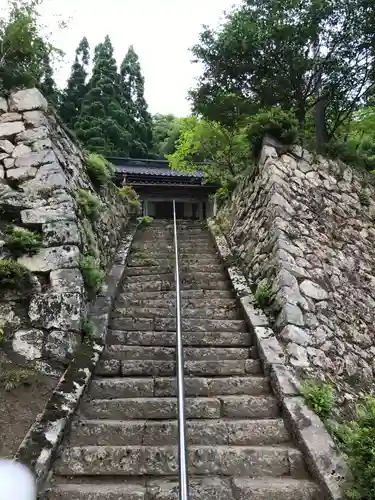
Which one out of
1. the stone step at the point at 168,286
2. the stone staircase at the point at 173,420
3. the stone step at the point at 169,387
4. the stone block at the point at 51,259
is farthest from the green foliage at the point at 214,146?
the stone step at the point at 169,387

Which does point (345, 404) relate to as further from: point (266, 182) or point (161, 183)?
point (161, 183)

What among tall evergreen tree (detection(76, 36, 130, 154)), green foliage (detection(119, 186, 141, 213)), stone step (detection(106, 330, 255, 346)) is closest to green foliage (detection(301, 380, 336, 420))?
stone step (detection(106, 330, 255, 346))

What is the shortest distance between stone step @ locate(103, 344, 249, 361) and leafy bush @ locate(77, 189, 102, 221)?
2151 mm

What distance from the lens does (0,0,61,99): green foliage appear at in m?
6.73

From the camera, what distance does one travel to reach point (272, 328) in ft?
16.8

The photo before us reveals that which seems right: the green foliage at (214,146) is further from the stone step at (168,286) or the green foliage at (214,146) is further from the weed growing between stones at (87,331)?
the weed growing between stones at (87,331)

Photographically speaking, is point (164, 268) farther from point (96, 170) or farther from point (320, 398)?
point (320, 398)

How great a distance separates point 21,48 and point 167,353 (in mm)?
5472

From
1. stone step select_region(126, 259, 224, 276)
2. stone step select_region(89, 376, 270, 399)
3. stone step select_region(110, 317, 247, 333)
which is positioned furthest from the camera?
stone step select_region(126, 259, 224, 276)

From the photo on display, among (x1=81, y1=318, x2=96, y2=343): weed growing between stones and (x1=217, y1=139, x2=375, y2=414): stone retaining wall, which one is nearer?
(x1=81, y1=318, x2=96, y2=343): weed growing between stones

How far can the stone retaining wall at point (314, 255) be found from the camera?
193 inches

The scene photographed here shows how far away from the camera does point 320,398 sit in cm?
398

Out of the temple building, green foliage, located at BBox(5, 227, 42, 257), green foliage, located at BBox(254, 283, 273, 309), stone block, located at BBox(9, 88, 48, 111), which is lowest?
the temple building

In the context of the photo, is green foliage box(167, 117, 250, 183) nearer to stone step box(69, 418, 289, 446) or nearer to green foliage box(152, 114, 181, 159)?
stone step box(69, 418, 289, 446)
